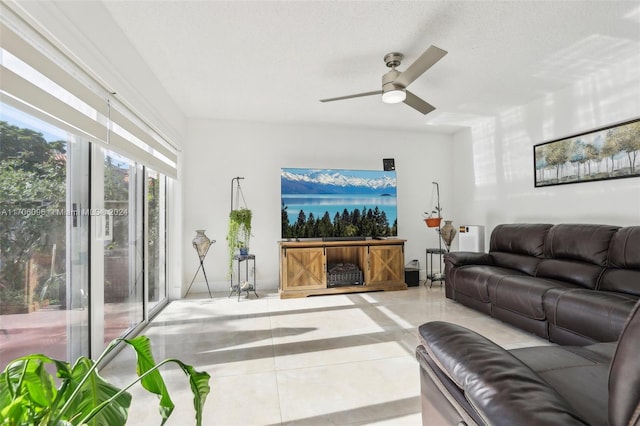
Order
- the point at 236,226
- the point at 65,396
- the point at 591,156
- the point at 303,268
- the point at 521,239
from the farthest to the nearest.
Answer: the point at 303,268 < the point at 236,226 < the point at 521,239 < the point at 591,156 < the point at 65,396

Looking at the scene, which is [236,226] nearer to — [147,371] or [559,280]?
[147,371]

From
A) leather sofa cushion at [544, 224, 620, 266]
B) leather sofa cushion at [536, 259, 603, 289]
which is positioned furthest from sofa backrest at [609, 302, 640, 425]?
leather sofa cushion at [544, 224, 620, 266]

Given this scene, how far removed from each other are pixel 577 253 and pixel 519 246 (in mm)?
646

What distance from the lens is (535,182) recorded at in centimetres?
387

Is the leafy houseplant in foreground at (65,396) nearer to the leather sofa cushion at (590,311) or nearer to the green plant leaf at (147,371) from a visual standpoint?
the green plant leaf at (147,371)

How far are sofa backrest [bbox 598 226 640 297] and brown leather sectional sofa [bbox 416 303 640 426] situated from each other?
1.38 metres

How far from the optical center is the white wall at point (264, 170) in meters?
4.49

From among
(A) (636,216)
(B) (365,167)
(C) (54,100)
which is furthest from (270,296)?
(A) (636,216)

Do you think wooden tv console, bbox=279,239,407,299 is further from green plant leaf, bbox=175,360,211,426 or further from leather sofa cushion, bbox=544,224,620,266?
green plant leaf, bbox=175,360,211,426

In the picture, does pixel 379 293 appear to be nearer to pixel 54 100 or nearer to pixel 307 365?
pixel 307 365

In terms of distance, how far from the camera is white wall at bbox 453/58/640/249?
2957 millimetres

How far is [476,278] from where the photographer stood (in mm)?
3375

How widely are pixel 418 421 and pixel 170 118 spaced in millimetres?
3769

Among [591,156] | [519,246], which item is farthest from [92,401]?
[591,156]
